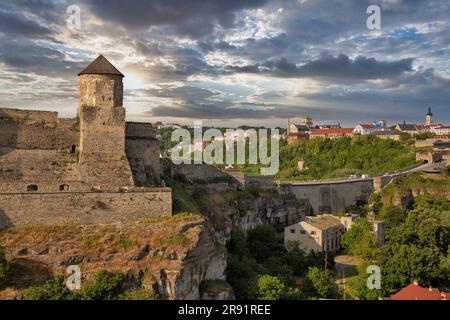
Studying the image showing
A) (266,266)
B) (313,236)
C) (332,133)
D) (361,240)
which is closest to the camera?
(266,266)

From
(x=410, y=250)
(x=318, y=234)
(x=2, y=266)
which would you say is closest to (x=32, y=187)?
(x=2, y=266)

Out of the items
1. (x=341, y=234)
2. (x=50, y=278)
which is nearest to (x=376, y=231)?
(x=341, y=234)

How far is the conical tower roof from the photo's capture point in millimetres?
31766

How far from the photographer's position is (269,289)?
93.0 ft

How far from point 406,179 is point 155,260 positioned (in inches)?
1938

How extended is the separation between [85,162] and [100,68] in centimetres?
611

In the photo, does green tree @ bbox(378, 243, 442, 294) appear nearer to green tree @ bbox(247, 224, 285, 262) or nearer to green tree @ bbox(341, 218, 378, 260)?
green tree @ bbox(341, 218, 378, 260)

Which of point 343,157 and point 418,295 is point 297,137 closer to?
point 343,157

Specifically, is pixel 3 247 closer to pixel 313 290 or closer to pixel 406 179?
pixel 313 290

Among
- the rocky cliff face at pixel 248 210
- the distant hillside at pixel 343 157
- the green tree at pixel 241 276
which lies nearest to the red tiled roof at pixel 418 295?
the green tree at pixel 241 276

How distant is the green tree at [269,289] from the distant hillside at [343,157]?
51.7 metres

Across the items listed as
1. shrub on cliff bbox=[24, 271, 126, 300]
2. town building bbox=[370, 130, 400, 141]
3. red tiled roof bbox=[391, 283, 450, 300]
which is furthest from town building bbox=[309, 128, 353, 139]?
shrub on cliff bbox=[24, 271, 126, 300]

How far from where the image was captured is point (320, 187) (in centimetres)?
6075

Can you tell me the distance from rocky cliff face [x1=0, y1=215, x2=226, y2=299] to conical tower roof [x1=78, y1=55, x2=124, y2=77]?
1002 cm
